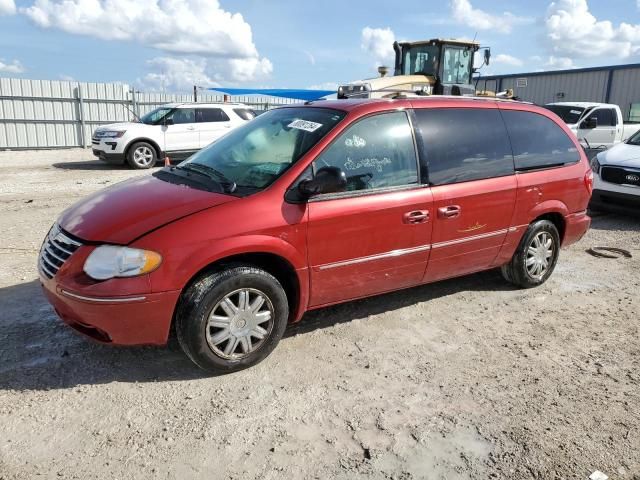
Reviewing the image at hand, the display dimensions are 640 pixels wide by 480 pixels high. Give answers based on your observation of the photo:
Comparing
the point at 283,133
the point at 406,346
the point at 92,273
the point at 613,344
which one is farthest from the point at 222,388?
the point at 613,344

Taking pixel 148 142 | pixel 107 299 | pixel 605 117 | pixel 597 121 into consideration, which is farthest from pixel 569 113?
pixel 107 299

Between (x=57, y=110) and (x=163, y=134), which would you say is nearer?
(x=163, y=134)

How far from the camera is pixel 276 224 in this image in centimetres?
340

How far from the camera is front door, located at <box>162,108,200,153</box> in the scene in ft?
45.2

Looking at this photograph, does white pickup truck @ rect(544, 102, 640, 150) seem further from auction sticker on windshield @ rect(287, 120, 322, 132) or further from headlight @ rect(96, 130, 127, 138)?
auction sticker on windshield @ rect(287, 120, 322, 132)

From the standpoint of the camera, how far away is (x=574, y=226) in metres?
5.28

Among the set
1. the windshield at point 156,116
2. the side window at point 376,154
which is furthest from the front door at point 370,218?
the windshield at point 156,116

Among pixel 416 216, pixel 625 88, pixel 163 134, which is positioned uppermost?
pixel 625 88

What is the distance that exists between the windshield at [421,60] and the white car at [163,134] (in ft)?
16.6

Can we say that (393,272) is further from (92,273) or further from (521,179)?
(92,273)

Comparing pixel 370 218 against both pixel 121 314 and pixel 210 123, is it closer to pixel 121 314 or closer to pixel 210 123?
pixel 121 314

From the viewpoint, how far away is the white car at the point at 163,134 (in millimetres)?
13266

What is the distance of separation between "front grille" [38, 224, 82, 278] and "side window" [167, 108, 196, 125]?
35.7 ft

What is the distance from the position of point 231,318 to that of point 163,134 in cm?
1136
